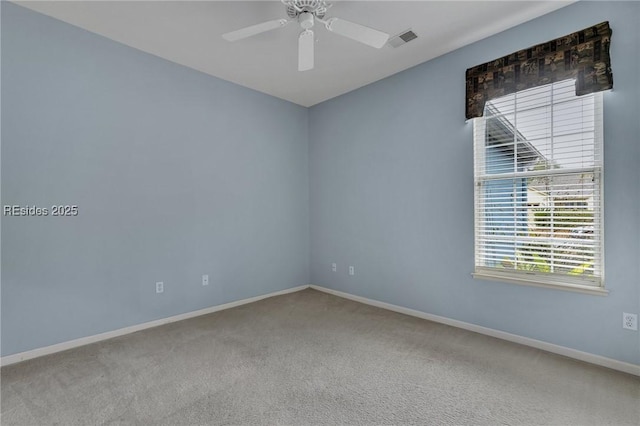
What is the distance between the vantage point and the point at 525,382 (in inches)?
79.3

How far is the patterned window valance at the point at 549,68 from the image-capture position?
2.18m

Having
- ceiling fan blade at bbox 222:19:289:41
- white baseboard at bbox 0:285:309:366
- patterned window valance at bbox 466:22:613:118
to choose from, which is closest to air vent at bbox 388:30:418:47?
patterned window valance at bbox 466:22:613:118

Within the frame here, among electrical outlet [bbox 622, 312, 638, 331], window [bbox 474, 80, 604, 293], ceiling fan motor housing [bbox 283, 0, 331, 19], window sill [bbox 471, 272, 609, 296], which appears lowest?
electrical outlet [bbox 622, 312, 638, 331]

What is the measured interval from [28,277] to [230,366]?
1.78 m

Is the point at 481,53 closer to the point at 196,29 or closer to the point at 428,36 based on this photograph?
the point at 428,36

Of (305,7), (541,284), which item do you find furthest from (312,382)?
(305,7)

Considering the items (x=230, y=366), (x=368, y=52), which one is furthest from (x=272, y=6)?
(x=230, y=366)

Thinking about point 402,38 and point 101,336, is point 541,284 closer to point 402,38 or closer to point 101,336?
point 402,38

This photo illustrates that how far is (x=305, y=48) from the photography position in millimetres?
2170

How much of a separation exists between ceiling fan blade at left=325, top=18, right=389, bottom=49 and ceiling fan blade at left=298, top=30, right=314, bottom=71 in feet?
0.49

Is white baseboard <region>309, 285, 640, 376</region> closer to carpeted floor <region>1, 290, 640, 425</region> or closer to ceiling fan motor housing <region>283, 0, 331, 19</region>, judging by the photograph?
carpeted floor <region>1, 290, 640, 425</region>

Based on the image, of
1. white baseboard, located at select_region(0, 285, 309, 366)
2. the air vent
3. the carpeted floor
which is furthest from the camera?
the air vent

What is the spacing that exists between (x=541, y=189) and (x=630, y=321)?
1.10m

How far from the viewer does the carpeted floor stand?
5.60 feet
